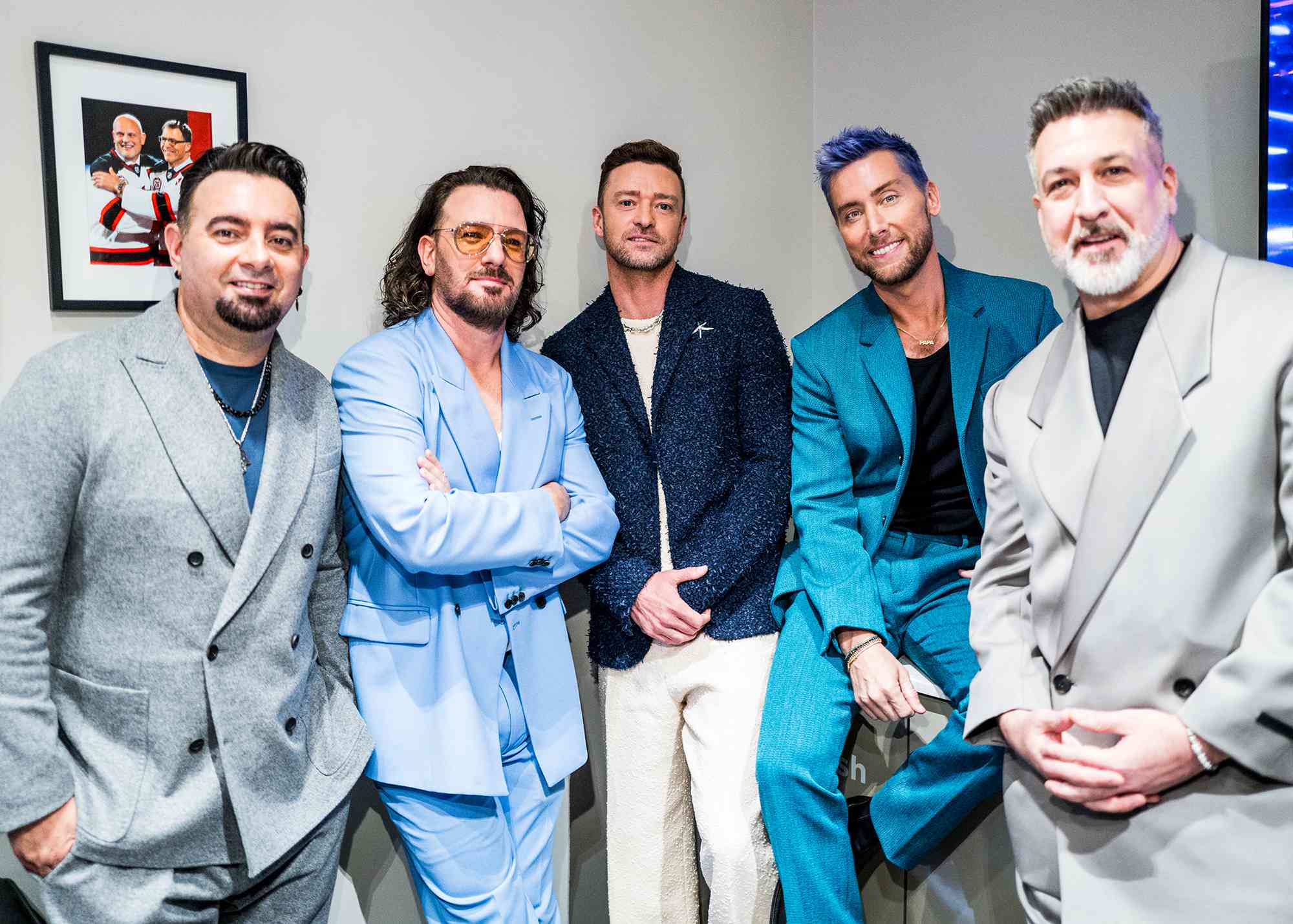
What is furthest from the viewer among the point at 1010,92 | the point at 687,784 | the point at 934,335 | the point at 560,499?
the point at 1010,92

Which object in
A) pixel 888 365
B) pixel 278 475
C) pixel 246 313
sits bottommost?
pixel 278 475

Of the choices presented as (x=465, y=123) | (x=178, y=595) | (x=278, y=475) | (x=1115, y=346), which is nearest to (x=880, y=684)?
(x=1115, y=346)

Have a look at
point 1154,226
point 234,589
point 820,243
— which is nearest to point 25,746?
point 234,589

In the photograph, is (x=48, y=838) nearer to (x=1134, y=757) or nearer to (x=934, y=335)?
(x=1134, y=757)

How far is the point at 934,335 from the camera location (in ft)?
9.28

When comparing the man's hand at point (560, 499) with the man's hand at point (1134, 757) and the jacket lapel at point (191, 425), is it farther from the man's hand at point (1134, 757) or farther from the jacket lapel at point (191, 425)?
the man's hand at point (1134, 757)

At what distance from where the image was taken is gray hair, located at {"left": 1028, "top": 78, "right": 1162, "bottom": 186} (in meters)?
1.87

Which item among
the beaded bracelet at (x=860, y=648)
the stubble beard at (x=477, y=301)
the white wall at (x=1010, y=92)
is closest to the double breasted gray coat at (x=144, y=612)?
the stubble beard at (x=477, y=301)

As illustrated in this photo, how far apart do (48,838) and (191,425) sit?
746 mm

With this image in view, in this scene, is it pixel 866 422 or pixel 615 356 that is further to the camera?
pixel 615 356

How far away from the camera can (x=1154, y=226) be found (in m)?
1.85

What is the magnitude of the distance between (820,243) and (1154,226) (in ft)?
7.59

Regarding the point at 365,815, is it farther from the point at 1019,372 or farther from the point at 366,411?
the point at 1019,372

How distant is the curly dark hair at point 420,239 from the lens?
8.72ft
